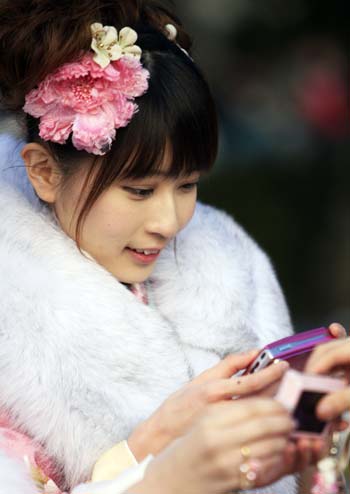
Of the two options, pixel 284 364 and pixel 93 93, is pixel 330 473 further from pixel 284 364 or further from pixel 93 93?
pixel 93 93

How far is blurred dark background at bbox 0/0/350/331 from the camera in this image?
5.35 m

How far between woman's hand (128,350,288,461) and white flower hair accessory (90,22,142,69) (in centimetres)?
63

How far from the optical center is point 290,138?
19.3ft

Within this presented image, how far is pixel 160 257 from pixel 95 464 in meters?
0.62

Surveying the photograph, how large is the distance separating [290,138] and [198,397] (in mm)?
4543

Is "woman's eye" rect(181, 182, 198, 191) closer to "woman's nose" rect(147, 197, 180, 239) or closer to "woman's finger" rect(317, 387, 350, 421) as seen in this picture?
"woman's nose" rect(147, 197, 180, 239)

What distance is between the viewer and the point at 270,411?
1.14m

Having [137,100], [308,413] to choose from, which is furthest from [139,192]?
[308,413]

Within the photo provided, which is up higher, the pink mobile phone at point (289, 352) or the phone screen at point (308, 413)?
the phone screen at point (308, 413)

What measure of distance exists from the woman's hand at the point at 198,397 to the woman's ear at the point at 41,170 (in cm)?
53

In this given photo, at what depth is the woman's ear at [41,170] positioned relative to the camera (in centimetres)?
185

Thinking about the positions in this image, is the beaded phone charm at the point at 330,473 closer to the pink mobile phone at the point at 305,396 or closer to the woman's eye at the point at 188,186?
the pink mobile phone at the point at 305,396

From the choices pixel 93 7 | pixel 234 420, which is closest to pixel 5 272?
pixel 93 7

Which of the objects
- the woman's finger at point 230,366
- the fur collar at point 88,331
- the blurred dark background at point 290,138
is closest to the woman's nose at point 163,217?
the fur collar at point 88,331
